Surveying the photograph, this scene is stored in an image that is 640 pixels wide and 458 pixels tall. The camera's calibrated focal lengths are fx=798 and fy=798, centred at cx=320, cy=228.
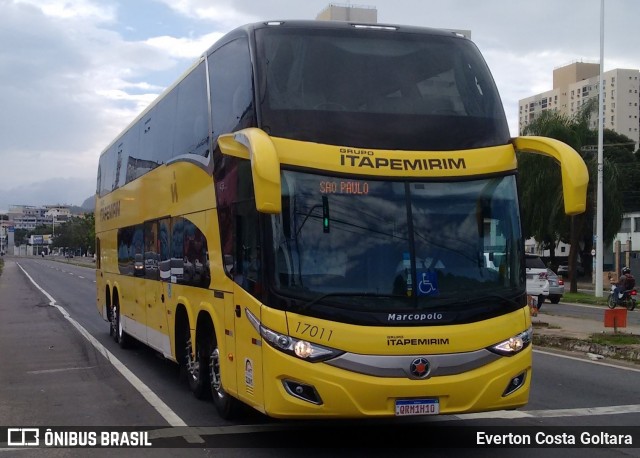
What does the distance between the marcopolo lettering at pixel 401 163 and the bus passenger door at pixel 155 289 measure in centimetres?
474

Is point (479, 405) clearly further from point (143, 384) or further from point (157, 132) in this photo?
point (157, 132)

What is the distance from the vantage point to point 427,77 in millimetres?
7934

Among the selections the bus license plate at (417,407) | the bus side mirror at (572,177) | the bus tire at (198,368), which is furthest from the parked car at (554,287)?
the bus license plate at (417,407)

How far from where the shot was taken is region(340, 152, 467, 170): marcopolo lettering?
284 inches

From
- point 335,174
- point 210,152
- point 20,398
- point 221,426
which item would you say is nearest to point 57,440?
Answer: point 221,426

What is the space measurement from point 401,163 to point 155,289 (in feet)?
20.4

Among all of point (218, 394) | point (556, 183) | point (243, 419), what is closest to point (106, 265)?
point (218, 394)

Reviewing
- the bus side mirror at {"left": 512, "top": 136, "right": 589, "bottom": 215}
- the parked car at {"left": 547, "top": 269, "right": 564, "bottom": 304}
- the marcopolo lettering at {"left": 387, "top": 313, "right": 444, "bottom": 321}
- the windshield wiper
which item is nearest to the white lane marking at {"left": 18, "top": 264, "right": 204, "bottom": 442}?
the windshield wiper

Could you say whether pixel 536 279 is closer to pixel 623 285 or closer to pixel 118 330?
pixel 623 285

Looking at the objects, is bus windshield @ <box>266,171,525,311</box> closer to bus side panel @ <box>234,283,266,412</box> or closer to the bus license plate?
bus side panel @ <box>234,283,266,412</box>

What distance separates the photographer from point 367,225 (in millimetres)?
7133

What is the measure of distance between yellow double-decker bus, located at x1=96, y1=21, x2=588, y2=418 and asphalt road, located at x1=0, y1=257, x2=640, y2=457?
1.94 ft

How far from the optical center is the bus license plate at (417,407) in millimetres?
6797

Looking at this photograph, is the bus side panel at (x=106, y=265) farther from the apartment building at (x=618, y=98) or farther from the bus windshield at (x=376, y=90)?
the apartment building at (x=618, y=98)
